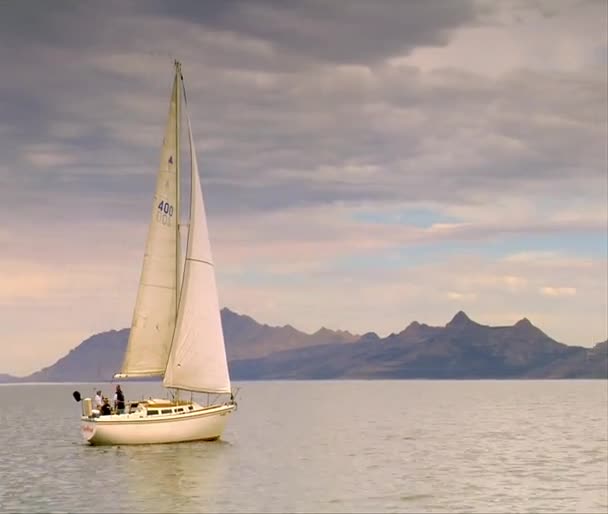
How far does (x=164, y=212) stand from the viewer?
2862 inches

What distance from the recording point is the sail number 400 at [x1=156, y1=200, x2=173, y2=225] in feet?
238

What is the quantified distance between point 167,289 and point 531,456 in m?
27.8

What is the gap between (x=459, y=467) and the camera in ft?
217

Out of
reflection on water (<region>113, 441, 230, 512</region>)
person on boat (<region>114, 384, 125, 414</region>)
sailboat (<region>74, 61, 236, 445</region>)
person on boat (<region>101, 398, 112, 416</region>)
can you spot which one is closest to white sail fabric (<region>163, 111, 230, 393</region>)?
sailboat (<region>74, 61, 236, 445</region>)

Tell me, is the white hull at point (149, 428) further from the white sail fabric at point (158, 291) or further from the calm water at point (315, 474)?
the white sail fabric at point (158, 291)

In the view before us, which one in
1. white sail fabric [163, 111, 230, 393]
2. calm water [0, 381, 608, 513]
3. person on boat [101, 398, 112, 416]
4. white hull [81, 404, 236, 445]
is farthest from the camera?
white sail fabric [163, 111, 230, 393]

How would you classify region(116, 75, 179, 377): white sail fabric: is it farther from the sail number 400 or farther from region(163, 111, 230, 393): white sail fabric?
region(163, 111, 230, 393): white sail fabric

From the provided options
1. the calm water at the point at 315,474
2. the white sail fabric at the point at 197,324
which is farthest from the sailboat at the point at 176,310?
the calm water at the point at 315,474

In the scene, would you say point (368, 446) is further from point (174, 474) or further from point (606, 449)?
point (174, 474)

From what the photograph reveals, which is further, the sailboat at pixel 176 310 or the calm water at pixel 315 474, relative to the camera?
the sailboat at pixel 176 310

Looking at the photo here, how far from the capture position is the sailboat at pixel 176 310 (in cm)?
7169

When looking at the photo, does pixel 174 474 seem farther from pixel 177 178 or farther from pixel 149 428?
pixel 177 178

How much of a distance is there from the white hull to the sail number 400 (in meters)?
12.8

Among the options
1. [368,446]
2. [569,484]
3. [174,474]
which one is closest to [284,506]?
[174,474]
